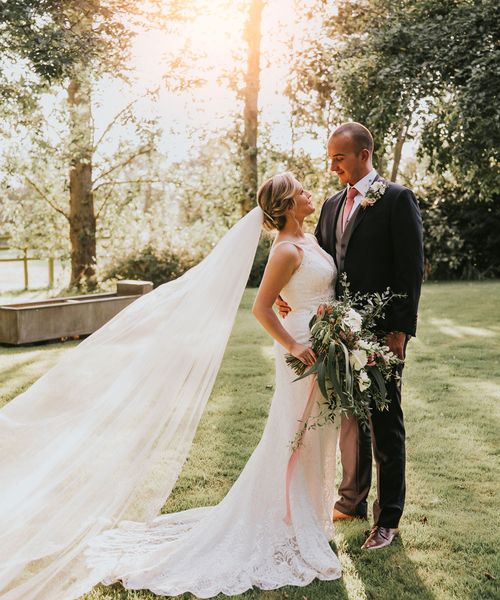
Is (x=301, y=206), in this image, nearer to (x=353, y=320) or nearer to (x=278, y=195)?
(x=278, y=195)

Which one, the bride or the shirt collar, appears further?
the shirt collar

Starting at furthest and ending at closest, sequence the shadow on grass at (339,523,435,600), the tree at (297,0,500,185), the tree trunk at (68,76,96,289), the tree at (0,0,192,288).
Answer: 1. the tree trunk at (68,76,96,289)
2. the tree at (297,0,500,185)
3. the tree at (0,0,192,288)
4. the shadow on grass at (339,523,435,600)

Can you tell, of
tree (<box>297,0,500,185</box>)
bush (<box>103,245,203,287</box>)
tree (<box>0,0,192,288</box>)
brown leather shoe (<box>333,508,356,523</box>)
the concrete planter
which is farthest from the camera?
bush (<box>103,245,203,287</box>)

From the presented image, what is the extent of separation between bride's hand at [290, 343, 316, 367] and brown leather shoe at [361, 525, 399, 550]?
3.34ft

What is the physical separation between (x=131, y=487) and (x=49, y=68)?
617 centimetres

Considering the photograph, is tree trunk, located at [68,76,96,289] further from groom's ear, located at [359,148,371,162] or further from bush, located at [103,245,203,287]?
groom's ear, located at [359,148,371,162]

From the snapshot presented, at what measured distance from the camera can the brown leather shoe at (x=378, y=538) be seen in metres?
3.60

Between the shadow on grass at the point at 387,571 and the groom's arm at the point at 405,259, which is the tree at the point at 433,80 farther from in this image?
the shadow on grass at the point at 387,571

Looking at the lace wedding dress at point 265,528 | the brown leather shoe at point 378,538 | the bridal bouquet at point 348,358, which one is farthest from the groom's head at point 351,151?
the brown leather shoe at point 378,538

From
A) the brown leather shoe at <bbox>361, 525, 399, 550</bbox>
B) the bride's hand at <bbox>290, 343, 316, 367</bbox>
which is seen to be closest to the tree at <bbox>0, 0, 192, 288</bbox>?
the bride's hand at <bbox>290, 343, 316, 367</bbox>

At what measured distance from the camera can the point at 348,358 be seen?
3.26 m

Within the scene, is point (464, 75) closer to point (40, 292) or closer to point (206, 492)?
point (206, 492)

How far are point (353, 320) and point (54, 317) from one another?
7498 mm

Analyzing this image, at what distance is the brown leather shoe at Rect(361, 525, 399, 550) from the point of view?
360 centimetres
